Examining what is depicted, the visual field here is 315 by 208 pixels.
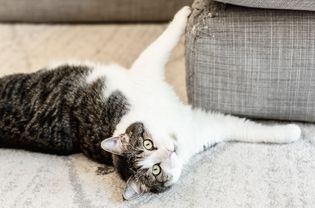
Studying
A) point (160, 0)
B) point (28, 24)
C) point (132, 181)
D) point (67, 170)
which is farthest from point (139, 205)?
point (28, 24)

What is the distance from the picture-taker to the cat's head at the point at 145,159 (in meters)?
1.29

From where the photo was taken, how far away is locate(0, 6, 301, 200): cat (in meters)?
1.33

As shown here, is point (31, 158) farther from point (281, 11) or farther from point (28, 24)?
point (28, 24)

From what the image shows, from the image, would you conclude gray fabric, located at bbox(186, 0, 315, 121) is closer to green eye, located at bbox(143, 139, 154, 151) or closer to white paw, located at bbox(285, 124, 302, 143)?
white paw, located at bbox(285, 124, 302, 143)

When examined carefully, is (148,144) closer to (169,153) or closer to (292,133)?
(169,153)

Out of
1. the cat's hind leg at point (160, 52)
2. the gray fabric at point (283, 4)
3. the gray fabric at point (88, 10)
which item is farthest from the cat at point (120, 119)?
the gray fabric at point (88, 10)

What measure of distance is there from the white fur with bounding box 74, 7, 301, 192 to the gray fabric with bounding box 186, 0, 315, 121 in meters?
0.07

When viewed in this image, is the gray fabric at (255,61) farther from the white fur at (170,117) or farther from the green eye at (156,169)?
the green eye at (156,169)

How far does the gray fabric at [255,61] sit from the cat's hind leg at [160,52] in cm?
9

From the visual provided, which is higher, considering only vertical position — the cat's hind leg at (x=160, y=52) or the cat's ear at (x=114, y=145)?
the cat's hind leg at (x=160, y=52)

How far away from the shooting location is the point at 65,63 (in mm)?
1743

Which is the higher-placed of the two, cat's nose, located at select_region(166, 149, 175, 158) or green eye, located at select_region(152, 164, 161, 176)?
cat's nose, located at select_region(166, 149, 175, 158)

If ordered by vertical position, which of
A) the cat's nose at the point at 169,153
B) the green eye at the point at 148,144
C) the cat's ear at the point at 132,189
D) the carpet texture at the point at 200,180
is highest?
the green eye at the point at 148,144

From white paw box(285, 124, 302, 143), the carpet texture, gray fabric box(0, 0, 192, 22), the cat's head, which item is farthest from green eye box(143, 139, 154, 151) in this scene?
gray fabric box(0, 0, 192, 22)
